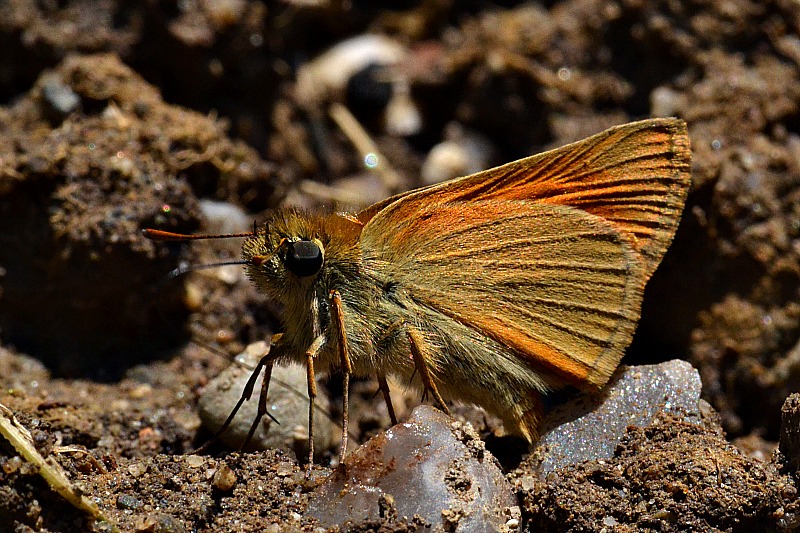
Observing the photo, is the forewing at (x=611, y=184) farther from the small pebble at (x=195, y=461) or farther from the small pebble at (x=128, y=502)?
the small pebble at (x=128, y=502)

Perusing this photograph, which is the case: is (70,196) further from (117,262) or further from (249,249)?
(249,249)

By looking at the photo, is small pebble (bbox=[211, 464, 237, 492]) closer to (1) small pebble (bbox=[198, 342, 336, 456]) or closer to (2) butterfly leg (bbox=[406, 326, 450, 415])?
(1) small pebble (bbox=[198, 342, 336, 456])

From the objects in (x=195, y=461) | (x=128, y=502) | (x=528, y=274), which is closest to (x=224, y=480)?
(x=195, y=461)

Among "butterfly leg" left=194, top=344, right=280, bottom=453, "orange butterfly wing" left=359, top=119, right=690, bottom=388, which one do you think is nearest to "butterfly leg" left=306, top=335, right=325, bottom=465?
"butterfly leg" left=194, top=344, right=280, bottom=453

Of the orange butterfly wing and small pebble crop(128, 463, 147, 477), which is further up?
the orange butterfly wing

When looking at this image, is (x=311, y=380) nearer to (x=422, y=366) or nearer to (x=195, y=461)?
(x=422, y=366)

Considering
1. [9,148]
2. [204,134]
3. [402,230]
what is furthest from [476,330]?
[9,148]


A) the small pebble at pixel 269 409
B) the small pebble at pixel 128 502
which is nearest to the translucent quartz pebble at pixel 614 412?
the small pebble at pixel 269 409
